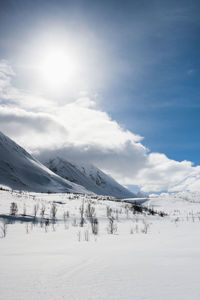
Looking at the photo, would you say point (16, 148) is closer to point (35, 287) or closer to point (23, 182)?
point (23, 182)

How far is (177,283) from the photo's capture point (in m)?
2.36

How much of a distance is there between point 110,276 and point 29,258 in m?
1.75

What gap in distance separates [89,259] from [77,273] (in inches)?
36.2

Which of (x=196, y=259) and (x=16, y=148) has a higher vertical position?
(x=16, y=148)

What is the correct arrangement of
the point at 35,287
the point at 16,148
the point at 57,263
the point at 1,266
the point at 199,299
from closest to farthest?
the point at 199,299, the point at 35,287, the point at 1,266, the point at 57,263, the point at 16,148

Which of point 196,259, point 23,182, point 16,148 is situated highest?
point 16,148

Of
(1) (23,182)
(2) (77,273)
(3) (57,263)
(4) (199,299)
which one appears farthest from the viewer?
(1) (23,182)

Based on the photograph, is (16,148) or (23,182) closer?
(23,182)

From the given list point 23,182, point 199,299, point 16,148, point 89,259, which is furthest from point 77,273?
point 16,148

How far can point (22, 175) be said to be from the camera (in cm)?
10800

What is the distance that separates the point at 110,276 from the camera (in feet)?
8.71

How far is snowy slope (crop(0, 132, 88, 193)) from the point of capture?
315 feet

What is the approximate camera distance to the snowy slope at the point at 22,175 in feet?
315

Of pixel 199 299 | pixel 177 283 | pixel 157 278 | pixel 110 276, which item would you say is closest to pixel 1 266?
pixel 110 276
